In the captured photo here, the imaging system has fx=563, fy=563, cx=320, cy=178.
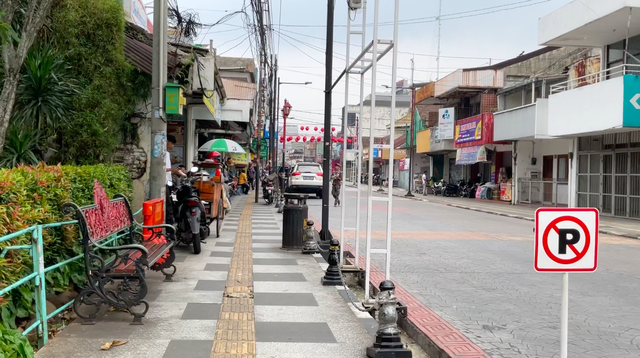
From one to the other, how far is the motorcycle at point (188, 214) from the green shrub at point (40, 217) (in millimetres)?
2463

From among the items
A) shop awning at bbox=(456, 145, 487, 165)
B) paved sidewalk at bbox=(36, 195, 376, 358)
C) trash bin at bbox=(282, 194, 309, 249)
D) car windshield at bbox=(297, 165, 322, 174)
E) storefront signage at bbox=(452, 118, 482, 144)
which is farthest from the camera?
storefront signage at bbox=(452, 118, 482, 144)

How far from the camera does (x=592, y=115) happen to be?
789 inches

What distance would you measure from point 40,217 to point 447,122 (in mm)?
34373

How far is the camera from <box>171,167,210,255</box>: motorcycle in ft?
31.1

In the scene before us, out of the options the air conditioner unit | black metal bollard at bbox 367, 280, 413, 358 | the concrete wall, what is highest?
the concrete wall

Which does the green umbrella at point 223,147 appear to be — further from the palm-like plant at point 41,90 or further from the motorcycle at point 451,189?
the motorcycle at point 451,189

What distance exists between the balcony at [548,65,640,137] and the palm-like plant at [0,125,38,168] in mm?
17356

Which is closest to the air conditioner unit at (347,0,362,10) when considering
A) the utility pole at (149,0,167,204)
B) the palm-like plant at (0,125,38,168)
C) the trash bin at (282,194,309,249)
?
the utility pole at (149,0,167,204)

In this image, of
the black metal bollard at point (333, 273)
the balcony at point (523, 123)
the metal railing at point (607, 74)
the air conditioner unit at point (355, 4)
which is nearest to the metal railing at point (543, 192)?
the balcony at point (523, 123)

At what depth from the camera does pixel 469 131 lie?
34312 millimetres

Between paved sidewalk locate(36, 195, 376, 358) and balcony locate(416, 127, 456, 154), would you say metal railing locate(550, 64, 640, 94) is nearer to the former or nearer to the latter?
balcony locate(416, 127, 456, 154)

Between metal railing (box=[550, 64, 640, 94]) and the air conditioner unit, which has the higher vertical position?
metal railing (box=[550, 64, 640, 94])

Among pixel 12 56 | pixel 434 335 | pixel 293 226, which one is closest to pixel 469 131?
pixel 293 226

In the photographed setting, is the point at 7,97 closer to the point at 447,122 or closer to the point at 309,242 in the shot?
the point at 309,242
